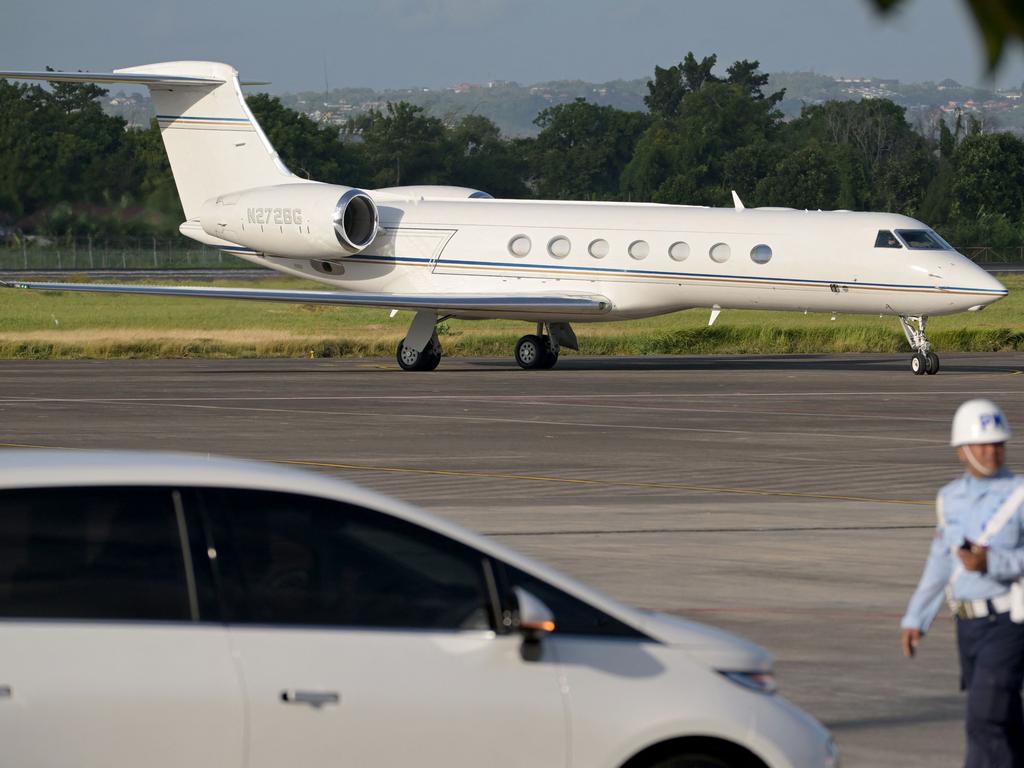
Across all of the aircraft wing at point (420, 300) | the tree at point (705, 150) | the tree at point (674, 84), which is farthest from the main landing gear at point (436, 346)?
the tree at point (674, 84)

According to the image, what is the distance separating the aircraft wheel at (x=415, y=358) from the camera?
31.8 metres

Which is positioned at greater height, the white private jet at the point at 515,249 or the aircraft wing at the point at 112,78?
the aircraft wing at the point at 112,78

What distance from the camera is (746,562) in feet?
37.8

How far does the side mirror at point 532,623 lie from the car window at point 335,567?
15 centimetres

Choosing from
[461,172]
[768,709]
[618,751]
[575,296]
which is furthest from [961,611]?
[461,172]

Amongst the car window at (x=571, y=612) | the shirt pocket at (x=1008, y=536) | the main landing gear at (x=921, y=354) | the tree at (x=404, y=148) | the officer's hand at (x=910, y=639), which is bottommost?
the tree at (x=404, y=148)

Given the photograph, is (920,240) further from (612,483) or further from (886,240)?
(612,483)

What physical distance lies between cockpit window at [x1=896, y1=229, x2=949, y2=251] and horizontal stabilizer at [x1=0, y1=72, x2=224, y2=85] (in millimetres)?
14703

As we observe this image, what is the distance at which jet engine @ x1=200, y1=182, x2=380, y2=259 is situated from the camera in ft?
107

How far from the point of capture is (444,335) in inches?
1649

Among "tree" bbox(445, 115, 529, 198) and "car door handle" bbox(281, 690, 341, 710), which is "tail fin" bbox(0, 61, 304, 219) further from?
"tree" bbox(445, 115, 529, 198)

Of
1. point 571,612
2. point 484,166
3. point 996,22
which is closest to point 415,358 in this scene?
point 571,612

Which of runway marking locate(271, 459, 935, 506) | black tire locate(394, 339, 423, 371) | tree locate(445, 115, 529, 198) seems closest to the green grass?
black tire locate(394, 339, 423, 371)

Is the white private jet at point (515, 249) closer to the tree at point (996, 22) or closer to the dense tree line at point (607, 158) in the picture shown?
the dense tree line at point (607, 158)
